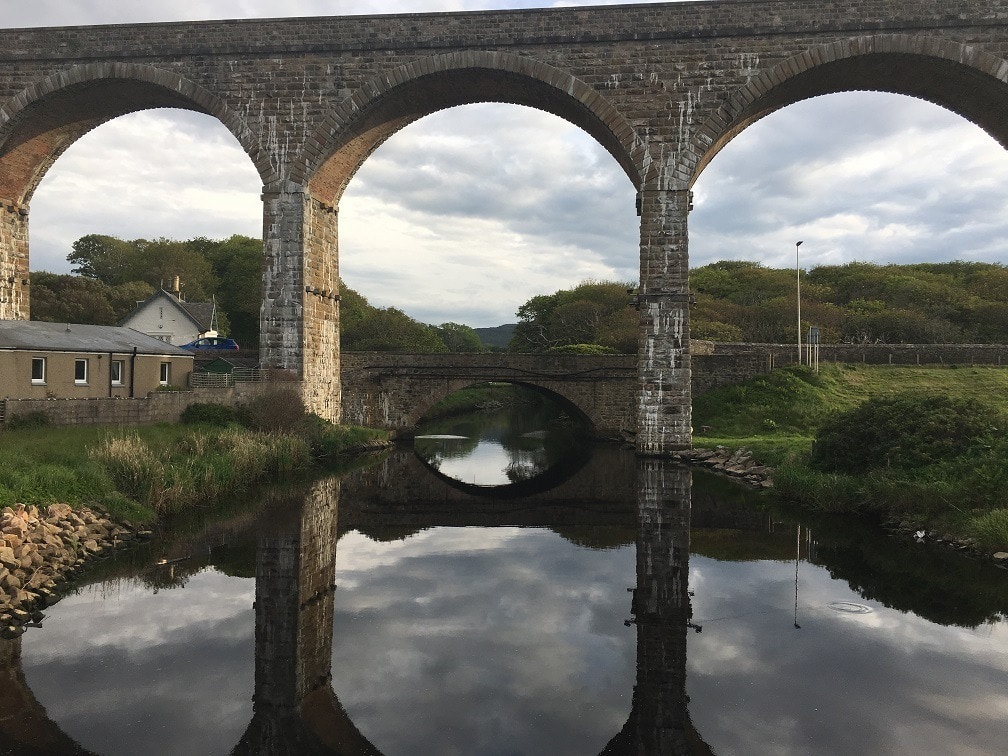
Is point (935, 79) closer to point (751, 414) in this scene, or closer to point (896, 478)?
point (751, 414)

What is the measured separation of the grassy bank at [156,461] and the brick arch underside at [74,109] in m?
9.31

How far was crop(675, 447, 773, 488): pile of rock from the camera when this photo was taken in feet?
64.8

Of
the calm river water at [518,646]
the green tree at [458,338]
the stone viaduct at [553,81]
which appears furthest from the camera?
the green tree at [458,338]

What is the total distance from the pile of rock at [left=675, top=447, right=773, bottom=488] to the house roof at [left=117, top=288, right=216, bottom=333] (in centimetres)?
3629

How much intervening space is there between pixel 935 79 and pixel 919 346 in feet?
55.7

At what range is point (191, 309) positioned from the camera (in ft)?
163

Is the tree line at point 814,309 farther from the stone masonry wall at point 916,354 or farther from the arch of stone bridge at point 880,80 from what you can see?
the arch of stone bridge at point 880,80

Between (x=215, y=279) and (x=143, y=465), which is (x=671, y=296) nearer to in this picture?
(x=143, y=465)

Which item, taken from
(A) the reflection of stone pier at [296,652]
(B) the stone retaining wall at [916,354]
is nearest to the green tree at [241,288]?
(B) the stone retaining wall at [916,354]

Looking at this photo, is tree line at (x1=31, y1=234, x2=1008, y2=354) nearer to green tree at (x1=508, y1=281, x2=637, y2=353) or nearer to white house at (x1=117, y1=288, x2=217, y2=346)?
green tree at (x1=508, y1=281, x2=637, y2=353)

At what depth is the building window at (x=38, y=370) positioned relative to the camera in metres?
20.4

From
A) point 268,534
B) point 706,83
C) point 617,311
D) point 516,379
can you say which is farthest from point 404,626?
point 617,311

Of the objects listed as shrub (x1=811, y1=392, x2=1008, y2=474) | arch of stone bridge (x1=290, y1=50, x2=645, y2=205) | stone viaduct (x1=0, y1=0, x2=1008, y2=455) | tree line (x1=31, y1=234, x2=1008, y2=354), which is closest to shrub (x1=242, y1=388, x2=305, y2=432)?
stone viaduct (x1=0, y1=0, x2=1008, y2=455)

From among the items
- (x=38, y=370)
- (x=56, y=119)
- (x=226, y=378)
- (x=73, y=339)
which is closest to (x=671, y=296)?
(x=226, y=378)
